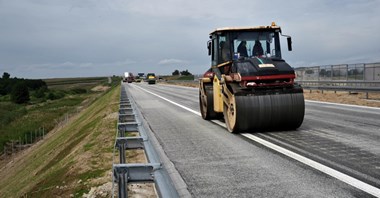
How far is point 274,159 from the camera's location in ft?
20.9

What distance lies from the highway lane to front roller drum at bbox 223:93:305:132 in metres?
0.28

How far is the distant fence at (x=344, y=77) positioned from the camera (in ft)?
65.4

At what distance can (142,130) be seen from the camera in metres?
6.87

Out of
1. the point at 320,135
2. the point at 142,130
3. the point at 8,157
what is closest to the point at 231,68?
the point at 320,135

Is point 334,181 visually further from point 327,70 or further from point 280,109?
point 327,70

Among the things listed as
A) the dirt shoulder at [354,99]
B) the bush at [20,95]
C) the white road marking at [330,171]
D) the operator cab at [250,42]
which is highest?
the operator cab at [250,42]

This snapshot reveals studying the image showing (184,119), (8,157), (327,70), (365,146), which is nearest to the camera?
(365,146)

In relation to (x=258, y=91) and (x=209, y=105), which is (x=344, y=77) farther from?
(x=258, y=91)

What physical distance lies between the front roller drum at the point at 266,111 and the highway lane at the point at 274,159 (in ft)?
0.92

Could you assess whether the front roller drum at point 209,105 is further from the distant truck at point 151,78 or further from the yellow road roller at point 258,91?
the distant truck at point 151,78

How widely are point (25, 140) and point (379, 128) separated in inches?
1295

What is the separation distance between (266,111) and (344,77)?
17467mm

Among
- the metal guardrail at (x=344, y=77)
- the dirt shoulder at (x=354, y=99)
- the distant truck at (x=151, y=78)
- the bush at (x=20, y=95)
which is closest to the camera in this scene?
the dirt shoulder at (x=354, y=99)

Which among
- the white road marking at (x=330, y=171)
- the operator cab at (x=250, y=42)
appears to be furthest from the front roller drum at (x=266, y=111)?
the operator cab at (x=250, y=42)
